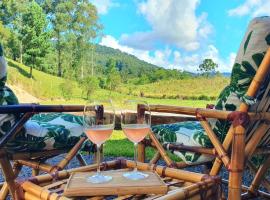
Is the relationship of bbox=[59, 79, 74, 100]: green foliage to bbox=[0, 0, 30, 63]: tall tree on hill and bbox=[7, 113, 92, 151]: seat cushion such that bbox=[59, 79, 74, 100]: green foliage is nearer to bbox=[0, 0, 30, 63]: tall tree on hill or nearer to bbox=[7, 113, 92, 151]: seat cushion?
bbox=[0, 0, 30, 63]: tall tree on hill

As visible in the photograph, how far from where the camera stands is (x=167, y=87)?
425 inches

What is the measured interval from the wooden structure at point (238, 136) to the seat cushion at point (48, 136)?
378 mm

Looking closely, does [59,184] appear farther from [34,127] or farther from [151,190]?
[34,127]

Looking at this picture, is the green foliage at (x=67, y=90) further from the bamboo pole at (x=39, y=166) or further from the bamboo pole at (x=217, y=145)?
the bamboo pole at (x=217, y=145)

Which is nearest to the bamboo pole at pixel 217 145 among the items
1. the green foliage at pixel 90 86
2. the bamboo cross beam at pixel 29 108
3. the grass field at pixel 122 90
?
the bamboo cross beam at pixel 29 108

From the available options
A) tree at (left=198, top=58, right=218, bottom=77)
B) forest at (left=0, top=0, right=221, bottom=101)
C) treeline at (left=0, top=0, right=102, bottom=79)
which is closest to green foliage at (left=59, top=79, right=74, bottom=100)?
forest at (left=0, top=0, right=221, bottom=101)

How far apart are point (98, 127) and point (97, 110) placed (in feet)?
0.26

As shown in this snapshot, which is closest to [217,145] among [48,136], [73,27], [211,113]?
[211,113]

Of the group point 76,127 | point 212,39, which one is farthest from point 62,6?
point 76,127

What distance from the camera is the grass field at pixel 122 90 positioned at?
13.3ft

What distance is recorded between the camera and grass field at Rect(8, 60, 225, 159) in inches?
160

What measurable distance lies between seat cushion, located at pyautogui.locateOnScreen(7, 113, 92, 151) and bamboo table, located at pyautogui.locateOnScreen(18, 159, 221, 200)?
1.71ft

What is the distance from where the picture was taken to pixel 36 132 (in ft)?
5.66

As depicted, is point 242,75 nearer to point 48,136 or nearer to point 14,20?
point 48,136
